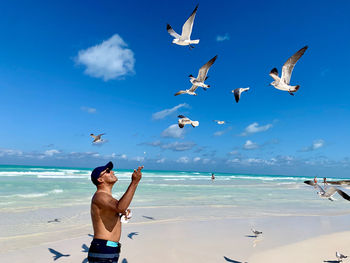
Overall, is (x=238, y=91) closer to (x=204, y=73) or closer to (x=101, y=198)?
(x=204, y=73)

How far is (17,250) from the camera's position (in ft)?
22.8

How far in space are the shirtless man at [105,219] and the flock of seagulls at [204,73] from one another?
486 centimetres

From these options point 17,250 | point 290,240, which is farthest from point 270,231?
point 17,250

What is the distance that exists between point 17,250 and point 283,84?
823 centimetres

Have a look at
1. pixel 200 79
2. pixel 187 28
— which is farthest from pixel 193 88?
pixel 187 28

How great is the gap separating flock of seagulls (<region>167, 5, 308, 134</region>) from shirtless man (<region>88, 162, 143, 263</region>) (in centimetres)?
486

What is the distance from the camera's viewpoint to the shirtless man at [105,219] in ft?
11.6

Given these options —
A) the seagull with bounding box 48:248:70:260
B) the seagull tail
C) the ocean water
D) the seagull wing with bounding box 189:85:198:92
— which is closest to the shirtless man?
the seagull with bounding box 48:248:70:260

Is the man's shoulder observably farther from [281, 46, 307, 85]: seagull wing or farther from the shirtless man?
[281, 46, 307, 85]: seagull wing

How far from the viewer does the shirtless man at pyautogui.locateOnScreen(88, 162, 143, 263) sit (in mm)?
3541

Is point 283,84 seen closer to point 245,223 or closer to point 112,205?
point 245,223

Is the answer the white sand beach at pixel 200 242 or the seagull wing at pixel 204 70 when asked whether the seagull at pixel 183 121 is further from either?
the white sand beach at pixel 200 242

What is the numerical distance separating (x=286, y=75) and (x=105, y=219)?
6.74m

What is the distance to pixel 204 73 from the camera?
9.41 meters
